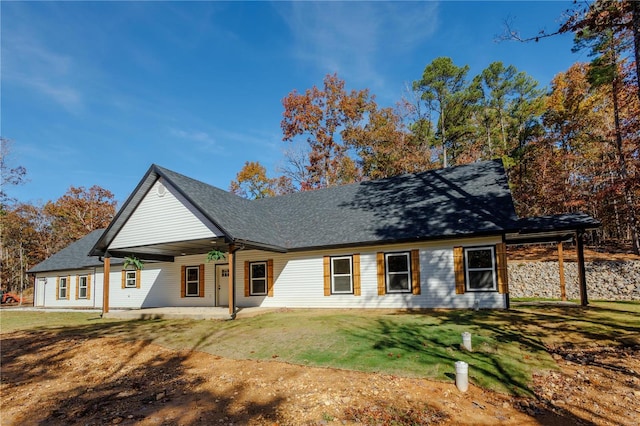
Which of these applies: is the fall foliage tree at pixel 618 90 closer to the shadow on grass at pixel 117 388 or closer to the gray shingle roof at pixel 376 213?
the gray shingle roof at pixel 376 213

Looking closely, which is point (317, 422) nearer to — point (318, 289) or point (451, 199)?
point (318, 289)

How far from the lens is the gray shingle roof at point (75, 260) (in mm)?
23031

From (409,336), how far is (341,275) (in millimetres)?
6548

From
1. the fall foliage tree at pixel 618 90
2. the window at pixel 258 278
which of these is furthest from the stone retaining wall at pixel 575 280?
the window at pixel 258 278

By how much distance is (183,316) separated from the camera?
1412cm

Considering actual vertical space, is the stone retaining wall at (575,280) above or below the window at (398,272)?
below

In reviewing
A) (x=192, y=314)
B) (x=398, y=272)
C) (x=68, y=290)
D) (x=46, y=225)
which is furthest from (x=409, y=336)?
(x=46, y=225)

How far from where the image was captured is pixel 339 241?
595 inches

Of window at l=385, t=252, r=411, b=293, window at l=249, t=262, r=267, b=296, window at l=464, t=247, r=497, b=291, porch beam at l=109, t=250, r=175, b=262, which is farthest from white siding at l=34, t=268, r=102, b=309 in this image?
window at l=464, t=247, r=497, b=291

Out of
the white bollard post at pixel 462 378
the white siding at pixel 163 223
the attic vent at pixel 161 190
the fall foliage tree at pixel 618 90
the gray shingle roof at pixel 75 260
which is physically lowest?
the white bollard post at pixel 462 378

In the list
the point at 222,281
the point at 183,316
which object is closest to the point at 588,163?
the point at 222,281

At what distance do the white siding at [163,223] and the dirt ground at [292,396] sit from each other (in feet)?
20.9

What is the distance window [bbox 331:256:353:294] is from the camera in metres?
15.2

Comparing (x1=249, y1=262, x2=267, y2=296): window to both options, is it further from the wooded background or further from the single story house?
the wooded background
